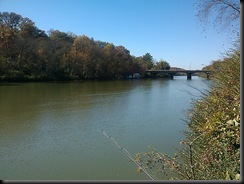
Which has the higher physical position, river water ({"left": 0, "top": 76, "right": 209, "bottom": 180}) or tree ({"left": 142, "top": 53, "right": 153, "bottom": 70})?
tree ({"left": 142, "top": 53, "right": 153, "bottom": 70})

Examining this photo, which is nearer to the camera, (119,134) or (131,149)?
(131,149)

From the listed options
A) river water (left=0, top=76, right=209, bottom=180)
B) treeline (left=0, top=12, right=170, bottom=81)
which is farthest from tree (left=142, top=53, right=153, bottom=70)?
river water (left=0, top=76, right=209, bottom=180)

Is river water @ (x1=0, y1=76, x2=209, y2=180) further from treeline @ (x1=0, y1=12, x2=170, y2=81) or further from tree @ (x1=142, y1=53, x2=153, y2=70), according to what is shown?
tree @ (x1=142, y1=53, x2=153, y2=70)

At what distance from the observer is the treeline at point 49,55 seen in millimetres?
40659

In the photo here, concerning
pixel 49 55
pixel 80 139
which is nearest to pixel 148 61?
pixel 49 55

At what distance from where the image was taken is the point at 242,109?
1842 millimetres

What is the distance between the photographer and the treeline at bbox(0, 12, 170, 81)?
133ft

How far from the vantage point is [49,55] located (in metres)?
44.1

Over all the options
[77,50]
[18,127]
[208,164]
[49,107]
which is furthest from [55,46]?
[208,164]

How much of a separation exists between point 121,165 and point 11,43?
124 ft

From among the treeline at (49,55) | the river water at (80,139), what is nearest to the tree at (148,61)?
the treeline at (49,55)

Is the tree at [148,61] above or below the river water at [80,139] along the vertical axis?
above

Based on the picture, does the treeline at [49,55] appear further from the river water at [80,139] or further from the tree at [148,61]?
the river water at [80,139]

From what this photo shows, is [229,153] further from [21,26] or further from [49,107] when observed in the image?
[21,26]
